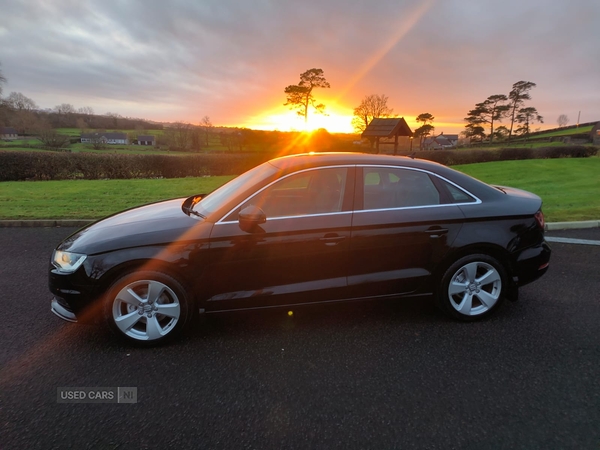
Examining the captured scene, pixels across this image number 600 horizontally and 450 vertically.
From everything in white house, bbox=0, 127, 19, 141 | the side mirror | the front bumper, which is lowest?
the front bumper

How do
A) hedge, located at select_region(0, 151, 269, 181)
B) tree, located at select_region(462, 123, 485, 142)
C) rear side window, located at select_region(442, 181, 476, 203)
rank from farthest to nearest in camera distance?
tree, located at select_region(462, 123, 485, 142) < hedge, located at select_region(0, 151, 269, 181) < rear side window, located at select_region(442, 181, 476, 203)

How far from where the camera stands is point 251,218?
2.92 meters

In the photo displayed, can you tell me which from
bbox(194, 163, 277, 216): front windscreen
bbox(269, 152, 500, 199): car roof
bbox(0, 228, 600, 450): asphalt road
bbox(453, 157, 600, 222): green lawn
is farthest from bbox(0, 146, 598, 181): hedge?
bbox(269, 152, 500, 199): car roof

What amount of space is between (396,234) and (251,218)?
1341 mm

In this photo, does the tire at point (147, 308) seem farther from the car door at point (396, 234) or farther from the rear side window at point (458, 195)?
the rear side window at point (458, 195)

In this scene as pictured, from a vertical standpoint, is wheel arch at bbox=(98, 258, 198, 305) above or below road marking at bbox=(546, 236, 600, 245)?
above

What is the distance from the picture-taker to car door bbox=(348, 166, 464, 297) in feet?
10.6

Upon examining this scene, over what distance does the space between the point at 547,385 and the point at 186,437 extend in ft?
8.41

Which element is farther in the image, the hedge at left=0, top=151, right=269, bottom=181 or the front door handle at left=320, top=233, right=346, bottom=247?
the hedge at left=0, top=151, right=269, bottom=181

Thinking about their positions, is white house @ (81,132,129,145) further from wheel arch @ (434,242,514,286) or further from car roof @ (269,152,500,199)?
wheel arch @ (434,242,514,286)

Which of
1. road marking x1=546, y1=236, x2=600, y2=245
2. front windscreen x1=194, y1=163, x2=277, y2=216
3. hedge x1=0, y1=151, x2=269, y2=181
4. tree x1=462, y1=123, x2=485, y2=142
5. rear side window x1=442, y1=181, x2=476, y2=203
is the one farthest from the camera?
tree x1=462, y1=123, x2=485, y2=142

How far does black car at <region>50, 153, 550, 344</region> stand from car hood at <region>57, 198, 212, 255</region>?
0.01 m

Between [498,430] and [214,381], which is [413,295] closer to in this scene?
[498,430]

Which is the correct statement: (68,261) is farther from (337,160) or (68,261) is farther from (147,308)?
(337,160)
